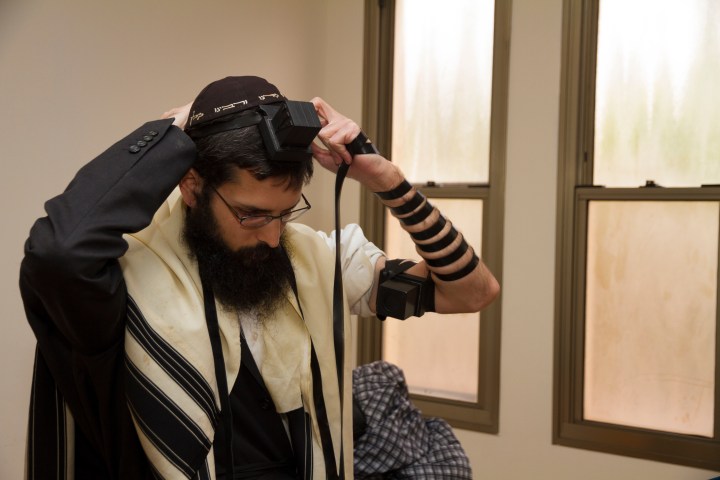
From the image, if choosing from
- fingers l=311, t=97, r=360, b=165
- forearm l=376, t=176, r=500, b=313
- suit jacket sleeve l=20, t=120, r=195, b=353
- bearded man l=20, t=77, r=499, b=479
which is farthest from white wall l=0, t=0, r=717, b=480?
forearm l=376, t=176, r=500, b=313

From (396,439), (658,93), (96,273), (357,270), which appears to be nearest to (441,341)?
(396,439)

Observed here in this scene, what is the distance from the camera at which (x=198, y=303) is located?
1.31 m

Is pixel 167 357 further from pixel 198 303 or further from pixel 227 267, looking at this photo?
pixel 227 267

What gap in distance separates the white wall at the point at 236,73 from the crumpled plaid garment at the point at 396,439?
0.97 metres

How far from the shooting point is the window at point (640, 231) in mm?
2740

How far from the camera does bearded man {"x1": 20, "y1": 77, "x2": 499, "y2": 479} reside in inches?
45.2

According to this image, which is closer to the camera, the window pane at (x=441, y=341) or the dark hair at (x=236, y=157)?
the dark hair at (x=236, y=157)

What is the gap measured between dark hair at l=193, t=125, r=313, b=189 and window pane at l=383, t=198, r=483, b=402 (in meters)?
1.97

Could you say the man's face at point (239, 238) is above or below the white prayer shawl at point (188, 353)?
above

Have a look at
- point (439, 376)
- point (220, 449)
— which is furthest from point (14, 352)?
point (439, 376)

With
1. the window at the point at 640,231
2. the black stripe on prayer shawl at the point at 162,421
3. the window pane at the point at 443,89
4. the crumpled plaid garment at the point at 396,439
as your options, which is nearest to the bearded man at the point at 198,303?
the black stripe on prayer shawl at the point at 162,421

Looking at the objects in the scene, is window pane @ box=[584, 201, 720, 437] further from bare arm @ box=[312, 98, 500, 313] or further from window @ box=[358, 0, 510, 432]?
bare arm @ box=[312, 98, 500, 313]

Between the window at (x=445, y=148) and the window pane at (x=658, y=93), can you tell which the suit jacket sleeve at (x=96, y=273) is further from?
the window pane at (x=658, y=93)

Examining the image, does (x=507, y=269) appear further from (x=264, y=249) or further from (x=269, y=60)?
(x=264, y=249)
